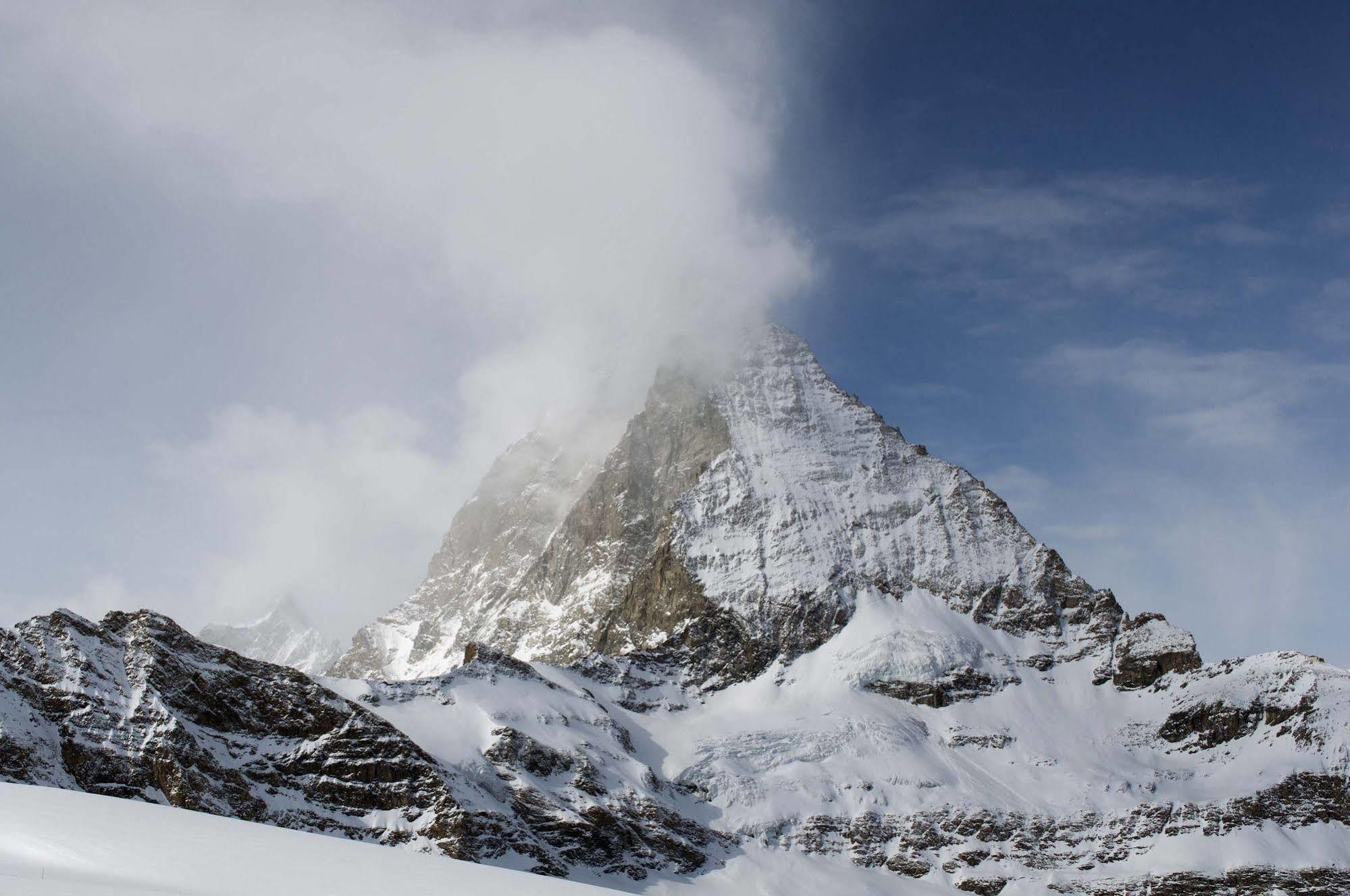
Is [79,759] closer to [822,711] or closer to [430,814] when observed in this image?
[430,814]

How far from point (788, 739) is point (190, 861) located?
156 meters

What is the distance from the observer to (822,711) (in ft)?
558

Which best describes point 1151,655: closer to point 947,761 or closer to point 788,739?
point 947,761

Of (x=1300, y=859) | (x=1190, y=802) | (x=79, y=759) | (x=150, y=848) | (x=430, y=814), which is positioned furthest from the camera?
(x=1190, y=802)

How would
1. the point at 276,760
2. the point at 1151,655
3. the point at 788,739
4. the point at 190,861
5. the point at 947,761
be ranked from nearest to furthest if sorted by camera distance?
the point at 190,861, the point at 276,760, the point at 947,761, the point at 788,739, the point at 1151,655

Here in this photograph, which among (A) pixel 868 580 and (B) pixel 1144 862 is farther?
(A) pixel 868 580

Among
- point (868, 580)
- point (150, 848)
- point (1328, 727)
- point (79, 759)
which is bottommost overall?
point (150, 848)

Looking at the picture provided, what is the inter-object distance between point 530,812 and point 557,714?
2333 centimetres

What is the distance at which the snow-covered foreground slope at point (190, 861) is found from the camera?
Answer: 12586 mm

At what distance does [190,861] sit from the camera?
43.1 feet

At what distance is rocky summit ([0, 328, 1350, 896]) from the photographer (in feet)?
363

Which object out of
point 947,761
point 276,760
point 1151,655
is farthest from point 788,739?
point 276,760

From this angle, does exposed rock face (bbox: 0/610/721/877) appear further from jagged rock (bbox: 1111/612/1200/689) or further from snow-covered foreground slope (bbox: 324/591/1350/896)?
jagged rock (bbox: 1111/612/1200/689)

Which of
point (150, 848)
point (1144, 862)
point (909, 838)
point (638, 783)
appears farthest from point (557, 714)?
point (150, 848)
